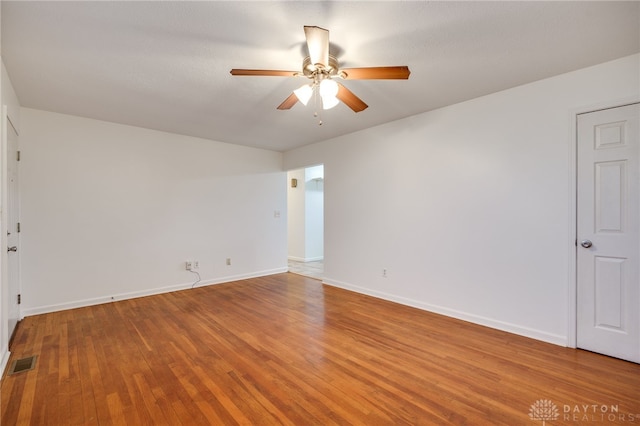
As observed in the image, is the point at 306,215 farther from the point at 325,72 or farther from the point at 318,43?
the point at 318,43

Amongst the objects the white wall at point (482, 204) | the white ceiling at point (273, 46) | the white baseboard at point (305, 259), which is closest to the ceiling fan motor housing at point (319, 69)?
the white ceiling at point (273, 46)

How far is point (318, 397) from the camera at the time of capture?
6.23 ft

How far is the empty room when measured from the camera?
184cm

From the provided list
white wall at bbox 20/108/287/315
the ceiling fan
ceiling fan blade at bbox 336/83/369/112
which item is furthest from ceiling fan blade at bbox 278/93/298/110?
white wall at bbox 20/108/287/315

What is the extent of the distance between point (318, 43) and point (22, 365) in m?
3.34

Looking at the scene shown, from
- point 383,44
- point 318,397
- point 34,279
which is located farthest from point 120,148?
point 318,397

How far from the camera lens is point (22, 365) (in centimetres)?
229

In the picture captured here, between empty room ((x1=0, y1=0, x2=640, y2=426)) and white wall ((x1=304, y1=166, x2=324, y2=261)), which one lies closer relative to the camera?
empty room ((x1=0, y1=0, x2=640, y2=426))

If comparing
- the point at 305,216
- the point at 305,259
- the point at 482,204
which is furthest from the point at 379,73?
the point at 305,259

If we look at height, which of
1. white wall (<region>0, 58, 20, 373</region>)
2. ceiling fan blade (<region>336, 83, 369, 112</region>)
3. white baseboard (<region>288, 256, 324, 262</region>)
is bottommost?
white baseboard (<region>288, 256, 324, 262</region>)

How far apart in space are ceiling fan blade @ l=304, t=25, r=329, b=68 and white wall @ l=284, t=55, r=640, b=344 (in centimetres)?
209

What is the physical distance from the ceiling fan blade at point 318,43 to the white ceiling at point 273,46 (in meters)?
0.20

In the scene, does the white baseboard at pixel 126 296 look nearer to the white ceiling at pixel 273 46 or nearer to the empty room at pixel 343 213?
the empty room at pixel 343 213

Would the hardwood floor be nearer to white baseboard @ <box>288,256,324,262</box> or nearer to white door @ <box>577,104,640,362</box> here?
white door @ <box>577,104,640,362</box>
